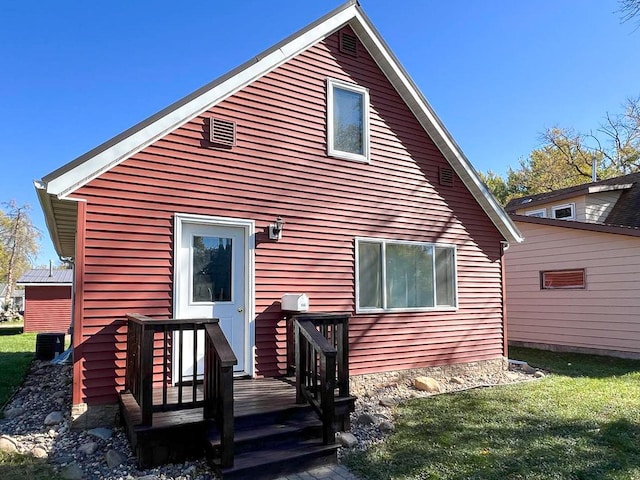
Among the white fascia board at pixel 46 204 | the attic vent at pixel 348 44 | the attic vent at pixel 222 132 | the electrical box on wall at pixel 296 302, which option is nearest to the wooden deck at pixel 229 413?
the electrical box on wall at pixel 296 302

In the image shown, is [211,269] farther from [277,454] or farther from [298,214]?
[277,454]

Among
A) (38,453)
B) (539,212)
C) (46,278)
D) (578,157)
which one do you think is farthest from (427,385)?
(578,157)

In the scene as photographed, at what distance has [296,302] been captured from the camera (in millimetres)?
5840

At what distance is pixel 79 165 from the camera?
4.83 meters

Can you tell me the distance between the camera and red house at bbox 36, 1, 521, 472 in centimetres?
498

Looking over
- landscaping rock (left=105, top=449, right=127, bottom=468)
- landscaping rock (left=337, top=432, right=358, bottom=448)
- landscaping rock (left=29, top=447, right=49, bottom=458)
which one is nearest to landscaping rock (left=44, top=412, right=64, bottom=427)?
landscaping rock (left=29, top=447, right=49, bottom=458)

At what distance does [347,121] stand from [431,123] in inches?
65.4

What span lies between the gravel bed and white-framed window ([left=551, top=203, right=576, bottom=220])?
9.11 meters

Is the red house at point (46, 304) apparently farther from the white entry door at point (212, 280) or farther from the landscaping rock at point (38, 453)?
the landscaping rock at point (38, 453)

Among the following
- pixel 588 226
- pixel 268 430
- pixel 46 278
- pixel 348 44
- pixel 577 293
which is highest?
pixel 348 44

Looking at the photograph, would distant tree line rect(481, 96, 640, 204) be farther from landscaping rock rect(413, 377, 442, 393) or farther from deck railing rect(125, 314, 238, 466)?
deck railing rect(125, 314, 238, 466)

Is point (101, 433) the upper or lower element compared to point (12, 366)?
upper

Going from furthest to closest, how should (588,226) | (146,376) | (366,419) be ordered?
(588,226), (366,419), (146,376)

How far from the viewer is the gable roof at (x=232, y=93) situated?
4.90 meters
